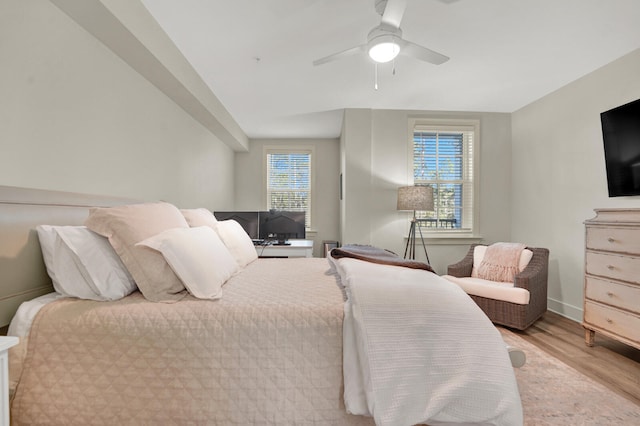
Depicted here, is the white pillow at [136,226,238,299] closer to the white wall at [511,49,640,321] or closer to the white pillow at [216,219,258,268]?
the white pillow at [216,219,258,268]

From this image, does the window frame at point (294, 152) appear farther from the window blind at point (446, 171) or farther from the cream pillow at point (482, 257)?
the cream pillow at point (482, 257)

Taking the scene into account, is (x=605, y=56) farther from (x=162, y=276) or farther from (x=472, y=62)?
(x=162, y=276)

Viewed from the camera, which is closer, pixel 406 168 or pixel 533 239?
pixel 533 239

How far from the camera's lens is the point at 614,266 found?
2.21m

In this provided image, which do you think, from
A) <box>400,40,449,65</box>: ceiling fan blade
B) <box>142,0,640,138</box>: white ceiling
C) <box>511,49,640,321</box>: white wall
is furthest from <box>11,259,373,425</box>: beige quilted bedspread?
<box>511,49,640,321</box>: white wall

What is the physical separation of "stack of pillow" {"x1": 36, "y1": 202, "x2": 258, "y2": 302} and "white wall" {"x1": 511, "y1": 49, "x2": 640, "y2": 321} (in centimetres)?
350

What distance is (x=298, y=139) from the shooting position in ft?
18.3

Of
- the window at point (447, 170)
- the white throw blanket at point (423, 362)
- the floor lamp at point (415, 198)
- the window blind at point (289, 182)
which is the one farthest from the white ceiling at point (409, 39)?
the window blind at point (289, 182)

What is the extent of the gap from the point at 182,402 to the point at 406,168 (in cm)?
363

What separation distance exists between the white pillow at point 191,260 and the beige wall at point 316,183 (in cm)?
397

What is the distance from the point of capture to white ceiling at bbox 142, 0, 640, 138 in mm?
2043

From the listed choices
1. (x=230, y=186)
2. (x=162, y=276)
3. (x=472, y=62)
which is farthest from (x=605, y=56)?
(x=230, y=186)

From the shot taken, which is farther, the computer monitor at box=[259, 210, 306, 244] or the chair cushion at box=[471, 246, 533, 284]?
the computer monitor at box=[259, 210, 306, 244]

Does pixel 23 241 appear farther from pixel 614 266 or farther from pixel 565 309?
pixel 565 309
